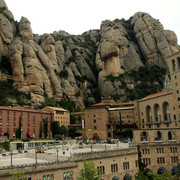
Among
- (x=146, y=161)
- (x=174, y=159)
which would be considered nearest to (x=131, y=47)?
(x=174, y=159)

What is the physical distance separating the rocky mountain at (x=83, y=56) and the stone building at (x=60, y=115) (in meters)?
7.73

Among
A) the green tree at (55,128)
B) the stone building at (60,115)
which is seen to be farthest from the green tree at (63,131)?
the stone building at (60,115)

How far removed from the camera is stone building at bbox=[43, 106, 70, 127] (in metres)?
82.2

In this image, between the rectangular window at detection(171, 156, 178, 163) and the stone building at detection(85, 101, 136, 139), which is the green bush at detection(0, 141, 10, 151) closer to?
the stone building at detection(85, 101, 136, 139)

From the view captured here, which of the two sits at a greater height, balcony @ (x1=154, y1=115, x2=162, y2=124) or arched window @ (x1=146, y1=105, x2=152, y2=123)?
arched window @ (x1=146, y1=105, x2=152, y2=123)

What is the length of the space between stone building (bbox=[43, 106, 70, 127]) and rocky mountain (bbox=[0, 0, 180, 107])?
773 centimetres

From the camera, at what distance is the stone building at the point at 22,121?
209 feet

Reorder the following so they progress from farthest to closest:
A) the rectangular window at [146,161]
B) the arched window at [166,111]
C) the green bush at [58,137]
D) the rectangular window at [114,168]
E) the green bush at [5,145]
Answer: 1. the green bush at [58,137]
2. the arched window at [166,111]
3. the green bush at [5,145]
4. the rectangular window at [146,161]
5. the rectangular window at [114,168]

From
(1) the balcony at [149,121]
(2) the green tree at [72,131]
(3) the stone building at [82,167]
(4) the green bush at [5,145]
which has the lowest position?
(3) the stone building at [82,167]

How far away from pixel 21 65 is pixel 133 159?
6448cm

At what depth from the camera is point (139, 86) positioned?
112375mm

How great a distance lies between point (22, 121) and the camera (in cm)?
6900

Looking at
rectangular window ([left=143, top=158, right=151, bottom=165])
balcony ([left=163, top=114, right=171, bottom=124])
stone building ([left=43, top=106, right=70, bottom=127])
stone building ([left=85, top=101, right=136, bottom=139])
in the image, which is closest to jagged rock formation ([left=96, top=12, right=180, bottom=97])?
stone building ([left=85, top=101, right=136, bottom=139])

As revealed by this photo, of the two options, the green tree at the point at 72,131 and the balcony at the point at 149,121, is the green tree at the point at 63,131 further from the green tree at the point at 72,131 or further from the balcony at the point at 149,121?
the balcony at the point at 149,121
